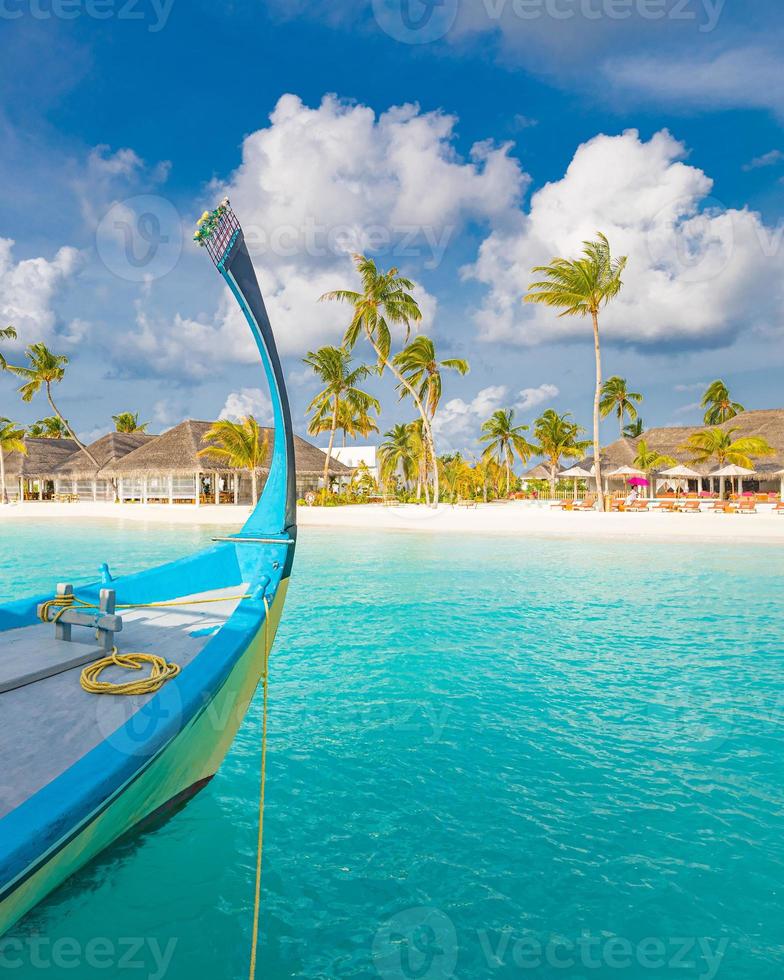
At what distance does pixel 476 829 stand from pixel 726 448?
101 ft

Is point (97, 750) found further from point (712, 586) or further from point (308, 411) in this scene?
point (308, 411)

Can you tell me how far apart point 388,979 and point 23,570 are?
11755 mm

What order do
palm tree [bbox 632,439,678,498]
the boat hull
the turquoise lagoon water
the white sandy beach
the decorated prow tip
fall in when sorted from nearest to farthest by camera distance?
1. the boat hull
2. the turquoise lagoon water
3. the decorated prow tip
4. the white sandy beach
5. palm tree [bbox 632,439,678,498]

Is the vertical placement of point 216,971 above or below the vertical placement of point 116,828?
below

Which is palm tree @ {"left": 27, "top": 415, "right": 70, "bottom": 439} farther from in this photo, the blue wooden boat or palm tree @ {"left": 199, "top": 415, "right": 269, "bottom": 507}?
the blue wooden boat

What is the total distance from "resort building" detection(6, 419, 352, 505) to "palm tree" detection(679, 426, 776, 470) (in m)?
18.2

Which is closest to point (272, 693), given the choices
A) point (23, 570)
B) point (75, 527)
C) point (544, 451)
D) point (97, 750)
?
point (97, 750)

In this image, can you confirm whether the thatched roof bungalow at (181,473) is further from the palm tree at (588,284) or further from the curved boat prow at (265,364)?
the curved boat prow at (265,364)

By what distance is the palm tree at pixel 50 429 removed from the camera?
50656 millimetres

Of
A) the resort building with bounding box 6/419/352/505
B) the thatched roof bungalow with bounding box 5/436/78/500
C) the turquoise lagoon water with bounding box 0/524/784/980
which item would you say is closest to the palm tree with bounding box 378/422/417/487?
the resort building with bounding box 6/419/352/505

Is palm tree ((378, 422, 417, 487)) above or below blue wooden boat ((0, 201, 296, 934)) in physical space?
above

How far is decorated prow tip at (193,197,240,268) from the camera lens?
4121 mm

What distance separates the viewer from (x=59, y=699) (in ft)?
8.89

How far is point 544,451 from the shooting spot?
42.0 metres
